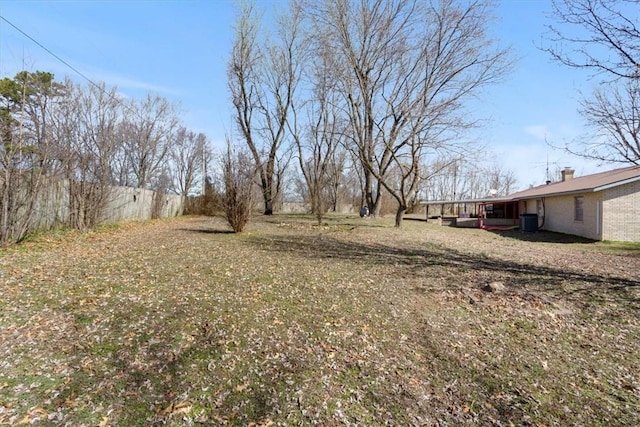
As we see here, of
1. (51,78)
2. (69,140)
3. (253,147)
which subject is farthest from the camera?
(253,147)

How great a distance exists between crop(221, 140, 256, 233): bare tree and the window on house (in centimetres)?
1462

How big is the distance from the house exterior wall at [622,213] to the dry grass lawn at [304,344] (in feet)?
28.9

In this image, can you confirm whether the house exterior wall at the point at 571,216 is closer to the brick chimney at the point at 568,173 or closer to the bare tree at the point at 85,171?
the brick chimney at the point at 568,173

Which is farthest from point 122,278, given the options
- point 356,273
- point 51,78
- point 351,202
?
point 351,202

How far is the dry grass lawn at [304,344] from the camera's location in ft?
8.41

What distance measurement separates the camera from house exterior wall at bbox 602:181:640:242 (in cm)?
1334

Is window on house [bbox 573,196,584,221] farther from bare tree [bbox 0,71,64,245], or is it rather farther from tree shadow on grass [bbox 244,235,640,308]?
bare tree [bbox 0,71,64,245]

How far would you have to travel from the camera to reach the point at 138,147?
92.3ft

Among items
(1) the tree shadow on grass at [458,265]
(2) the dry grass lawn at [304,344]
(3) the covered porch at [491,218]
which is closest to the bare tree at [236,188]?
(1) the tree shadow on grass at [458,265]

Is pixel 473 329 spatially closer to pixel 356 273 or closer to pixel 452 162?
pixel 356 273

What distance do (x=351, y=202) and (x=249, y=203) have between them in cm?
3014

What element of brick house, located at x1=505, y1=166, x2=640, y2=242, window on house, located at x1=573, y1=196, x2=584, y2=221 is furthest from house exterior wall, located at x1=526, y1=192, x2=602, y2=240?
window on house, located at x1=573, y1=196, x2=584, y2=221

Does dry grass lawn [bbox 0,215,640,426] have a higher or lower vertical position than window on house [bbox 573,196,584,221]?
lower

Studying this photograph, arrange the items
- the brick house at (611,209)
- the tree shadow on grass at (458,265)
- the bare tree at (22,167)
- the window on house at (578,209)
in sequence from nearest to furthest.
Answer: the tree shadow on grass at (458,265) < the bare tree at (22,167) < the brick house at (611,209) < the window on house at (578,209)
